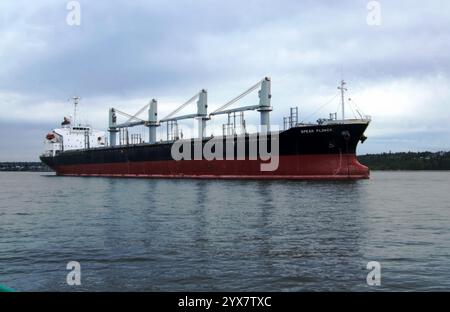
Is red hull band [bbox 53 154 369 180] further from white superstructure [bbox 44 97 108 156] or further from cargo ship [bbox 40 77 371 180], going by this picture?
white superstructure [bbox 44 97 108 156]

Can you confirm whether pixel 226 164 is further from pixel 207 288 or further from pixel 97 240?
pixel 207 288

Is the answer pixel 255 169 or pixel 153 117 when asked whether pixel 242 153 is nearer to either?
pixel 255 169

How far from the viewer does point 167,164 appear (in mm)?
47344

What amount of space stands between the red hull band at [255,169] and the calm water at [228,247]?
54.4 feet

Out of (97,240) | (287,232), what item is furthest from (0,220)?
(287,232)

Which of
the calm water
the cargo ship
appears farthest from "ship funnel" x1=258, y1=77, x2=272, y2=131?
the calm water

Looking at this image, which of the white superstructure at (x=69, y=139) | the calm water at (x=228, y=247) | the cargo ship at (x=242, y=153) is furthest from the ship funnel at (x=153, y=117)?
the calm water at (x=228, y=247)

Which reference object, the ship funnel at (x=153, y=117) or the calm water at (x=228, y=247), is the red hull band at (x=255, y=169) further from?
the calm water at (x=228, y=247)

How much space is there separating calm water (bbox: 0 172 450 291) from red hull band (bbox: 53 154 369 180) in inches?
652

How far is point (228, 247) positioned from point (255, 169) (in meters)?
27.8

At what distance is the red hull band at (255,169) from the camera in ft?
116

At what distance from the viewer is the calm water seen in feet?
26.1

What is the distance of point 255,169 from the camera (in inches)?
1507

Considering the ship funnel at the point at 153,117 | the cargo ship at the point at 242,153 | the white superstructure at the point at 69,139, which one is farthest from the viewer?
the white superstructure at the point at 69,139
